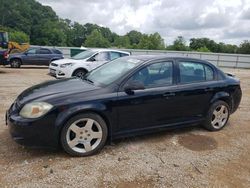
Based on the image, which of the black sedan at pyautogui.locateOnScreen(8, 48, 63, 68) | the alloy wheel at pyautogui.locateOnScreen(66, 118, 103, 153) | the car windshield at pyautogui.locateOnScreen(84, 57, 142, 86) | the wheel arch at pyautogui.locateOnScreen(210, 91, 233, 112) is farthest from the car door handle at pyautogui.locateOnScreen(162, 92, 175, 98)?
the black sedan at pyautogui.locateOnScreen(8, 48, 63, 68)

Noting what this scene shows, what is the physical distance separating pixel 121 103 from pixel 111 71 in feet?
2.83

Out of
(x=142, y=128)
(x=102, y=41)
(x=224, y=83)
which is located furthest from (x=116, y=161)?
(x=102, y=41)

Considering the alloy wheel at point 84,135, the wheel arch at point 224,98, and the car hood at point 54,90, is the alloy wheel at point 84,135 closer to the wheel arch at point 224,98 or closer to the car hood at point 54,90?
the car hood at point 54,90

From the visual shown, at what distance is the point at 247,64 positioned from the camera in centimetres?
2736

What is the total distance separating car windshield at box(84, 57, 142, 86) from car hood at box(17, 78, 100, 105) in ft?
0.67

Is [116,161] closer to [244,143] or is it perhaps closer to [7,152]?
[7,152]

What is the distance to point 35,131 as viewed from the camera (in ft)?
11.9

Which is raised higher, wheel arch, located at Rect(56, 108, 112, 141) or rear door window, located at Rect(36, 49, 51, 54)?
rear door window, located at Rect(36, 49, 51, 54)

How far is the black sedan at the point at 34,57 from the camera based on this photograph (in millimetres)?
16562

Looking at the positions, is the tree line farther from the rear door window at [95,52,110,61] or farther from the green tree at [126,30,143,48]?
the rear door window at [95,52,110,61]

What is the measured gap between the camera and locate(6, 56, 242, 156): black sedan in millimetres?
3705

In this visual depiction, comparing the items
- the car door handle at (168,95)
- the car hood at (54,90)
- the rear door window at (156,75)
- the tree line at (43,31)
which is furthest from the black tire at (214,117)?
the tree line at (43,31)

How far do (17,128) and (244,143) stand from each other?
3.74m

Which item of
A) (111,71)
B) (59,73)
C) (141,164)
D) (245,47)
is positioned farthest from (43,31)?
(141,164)
